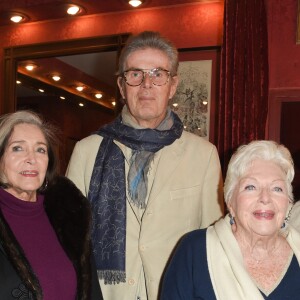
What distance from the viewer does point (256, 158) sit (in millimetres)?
1989

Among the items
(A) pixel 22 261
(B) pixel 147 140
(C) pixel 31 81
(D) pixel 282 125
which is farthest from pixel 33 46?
(A) pixel 22 261

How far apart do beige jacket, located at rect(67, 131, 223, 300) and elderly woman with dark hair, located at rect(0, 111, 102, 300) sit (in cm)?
14

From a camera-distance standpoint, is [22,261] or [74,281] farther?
[74,281]

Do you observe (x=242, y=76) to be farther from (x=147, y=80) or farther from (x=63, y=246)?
(x=63, y=246)

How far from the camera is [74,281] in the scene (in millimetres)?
2053

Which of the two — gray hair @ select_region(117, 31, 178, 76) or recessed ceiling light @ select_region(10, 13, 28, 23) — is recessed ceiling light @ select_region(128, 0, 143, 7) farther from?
gray hair @ select_region(117, 31, 178, 76)

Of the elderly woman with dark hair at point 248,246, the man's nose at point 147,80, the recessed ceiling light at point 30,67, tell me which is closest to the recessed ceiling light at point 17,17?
the recessed ceiling light at point 30,67

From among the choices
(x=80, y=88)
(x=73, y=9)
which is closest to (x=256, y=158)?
(x=80, y=88)

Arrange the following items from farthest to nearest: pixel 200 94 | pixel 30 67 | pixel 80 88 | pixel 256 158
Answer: pixel 30 67 < pixel 80 88 < pixel 200 94 < pixel 256 158

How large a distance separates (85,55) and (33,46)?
0.67 metres

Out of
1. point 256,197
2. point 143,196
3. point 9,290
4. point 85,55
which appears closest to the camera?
point 9,290

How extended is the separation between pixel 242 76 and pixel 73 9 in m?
1.83

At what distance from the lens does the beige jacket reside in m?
2.15

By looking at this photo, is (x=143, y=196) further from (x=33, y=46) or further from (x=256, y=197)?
(x=33, y=46)
